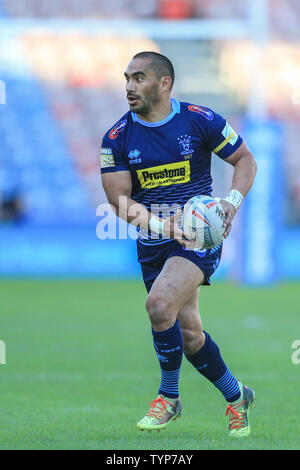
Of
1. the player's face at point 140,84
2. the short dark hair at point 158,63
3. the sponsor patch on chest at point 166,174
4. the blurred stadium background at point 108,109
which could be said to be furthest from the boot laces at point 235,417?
the blurred stadium background at point 108,109

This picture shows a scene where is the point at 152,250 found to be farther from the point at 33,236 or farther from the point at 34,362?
the point at 33,236

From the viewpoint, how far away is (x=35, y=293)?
51.8ft

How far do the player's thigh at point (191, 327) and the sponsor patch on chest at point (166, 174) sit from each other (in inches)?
27.5

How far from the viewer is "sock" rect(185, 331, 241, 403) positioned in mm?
5816

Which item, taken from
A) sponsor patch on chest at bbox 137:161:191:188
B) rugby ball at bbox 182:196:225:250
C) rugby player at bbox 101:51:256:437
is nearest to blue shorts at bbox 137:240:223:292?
rugby player at bbox 101:51:256:437

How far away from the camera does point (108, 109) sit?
23203 millimetres

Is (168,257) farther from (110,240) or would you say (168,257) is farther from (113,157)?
(110,240)

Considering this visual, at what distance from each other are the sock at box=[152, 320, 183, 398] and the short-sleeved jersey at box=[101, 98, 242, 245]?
2.03ft

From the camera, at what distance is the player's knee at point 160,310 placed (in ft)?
17.9

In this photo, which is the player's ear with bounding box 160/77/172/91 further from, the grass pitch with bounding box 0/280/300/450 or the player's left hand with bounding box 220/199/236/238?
the grass pitch with bounding box 0/280/300/450

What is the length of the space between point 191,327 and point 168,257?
0.45 meters

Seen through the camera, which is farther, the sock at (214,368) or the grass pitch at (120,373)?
the sock at (214,368)

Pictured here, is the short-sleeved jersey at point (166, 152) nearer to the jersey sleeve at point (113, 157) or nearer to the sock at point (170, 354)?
the jersey sleeve at point (113, 157)

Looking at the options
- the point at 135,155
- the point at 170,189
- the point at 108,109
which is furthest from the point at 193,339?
the point at 108,109
